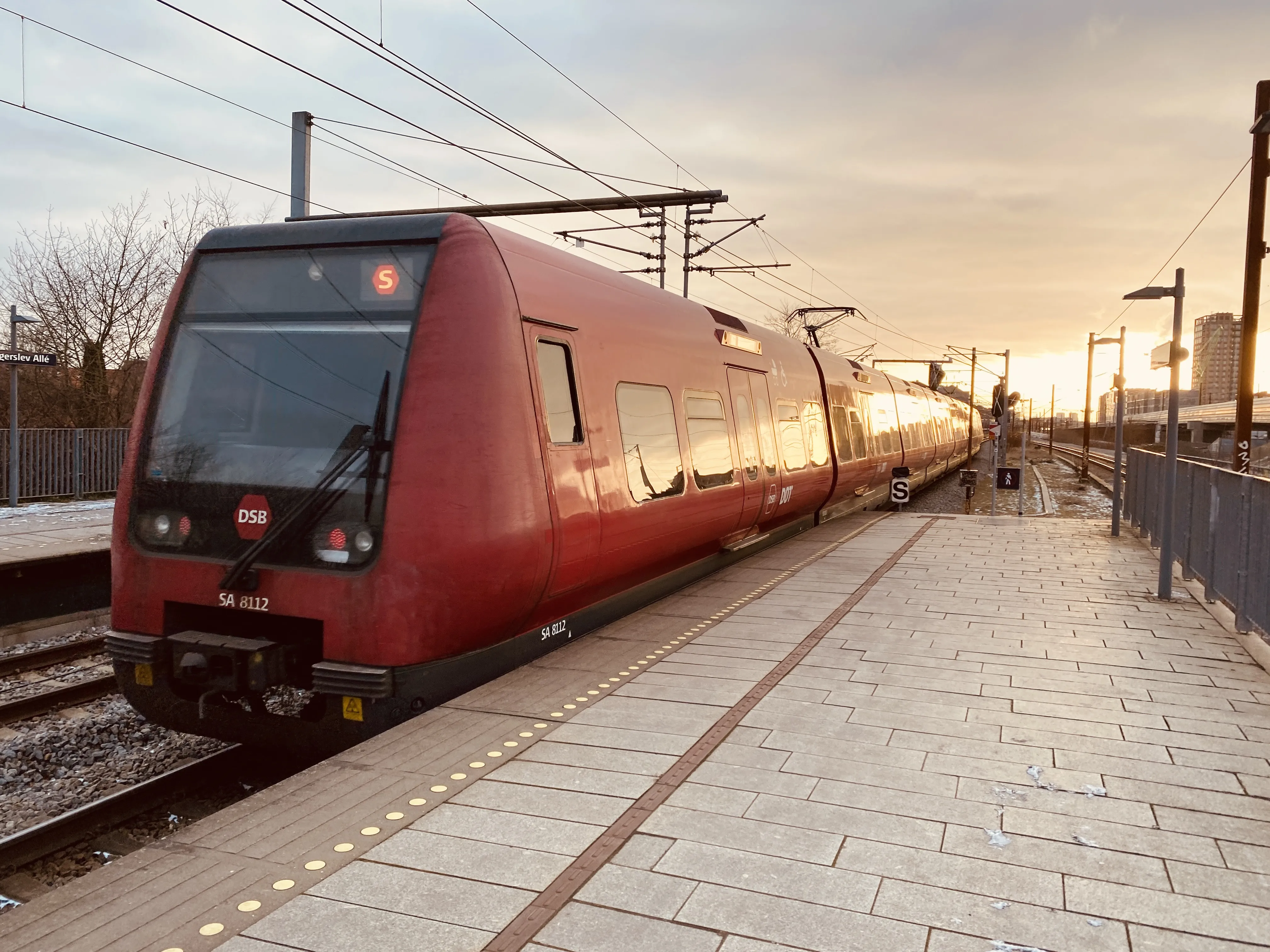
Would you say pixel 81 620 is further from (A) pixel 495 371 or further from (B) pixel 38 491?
(B) pixel 38 491

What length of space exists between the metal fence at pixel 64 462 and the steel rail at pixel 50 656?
31.5ft

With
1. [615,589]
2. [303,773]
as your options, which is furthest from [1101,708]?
[303,773]

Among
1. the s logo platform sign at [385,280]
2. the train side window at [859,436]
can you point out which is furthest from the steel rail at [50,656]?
the train side window at [859,436]

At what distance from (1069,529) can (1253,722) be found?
32.5 ft

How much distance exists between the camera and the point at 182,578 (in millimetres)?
5043

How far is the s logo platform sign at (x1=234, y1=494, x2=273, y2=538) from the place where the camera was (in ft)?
16.0

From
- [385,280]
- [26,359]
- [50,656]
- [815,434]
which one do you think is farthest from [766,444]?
[26,359]

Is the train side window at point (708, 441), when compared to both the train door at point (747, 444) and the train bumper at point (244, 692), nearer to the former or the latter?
the train door at point (747, 444)

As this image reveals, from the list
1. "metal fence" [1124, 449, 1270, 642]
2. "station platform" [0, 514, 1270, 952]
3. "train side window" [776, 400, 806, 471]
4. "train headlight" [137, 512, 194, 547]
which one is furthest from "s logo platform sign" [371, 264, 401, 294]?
"train side window" [776, 400, 806, 471]

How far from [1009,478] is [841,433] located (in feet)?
18.3

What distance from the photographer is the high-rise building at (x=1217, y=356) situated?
28812 millimetres

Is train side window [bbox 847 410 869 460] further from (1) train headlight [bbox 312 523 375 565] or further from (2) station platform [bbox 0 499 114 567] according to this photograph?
(1) train headlight [bbox 312 523 375 565]

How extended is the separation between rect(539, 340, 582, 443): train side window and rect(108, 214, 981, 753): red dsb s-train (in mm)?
18

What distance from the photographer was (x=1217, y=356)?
261 feet
